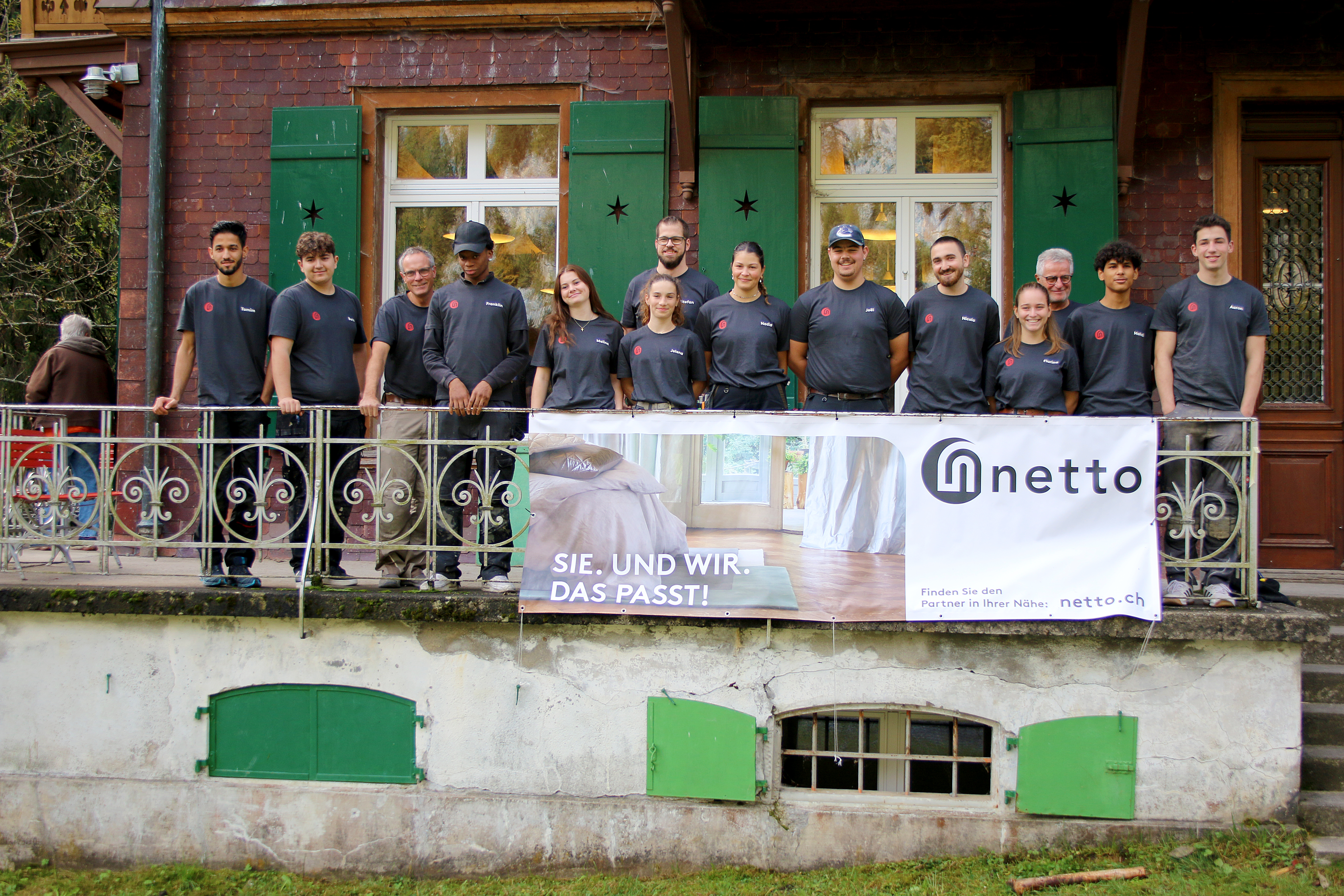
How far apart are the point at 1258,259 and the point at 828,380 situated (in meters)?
3.91

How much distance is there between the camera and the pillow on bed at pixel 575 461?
4320 millimetres

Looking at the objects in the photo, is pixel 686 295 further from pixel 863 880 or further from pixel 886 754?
pixel 863 880

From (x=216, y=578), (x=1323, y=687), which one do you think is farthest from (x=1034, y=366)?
(x=216, y=578)

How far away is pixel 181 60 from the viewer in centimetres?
724

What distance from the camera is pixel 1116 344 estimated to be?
4.73 meters

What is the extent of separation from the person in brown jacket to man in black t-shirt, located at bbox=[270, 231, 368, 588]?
3047 millimetres

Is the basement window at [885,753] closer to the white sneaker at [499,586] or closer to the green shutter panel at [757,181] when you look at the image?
the white sneaker at [499,586]

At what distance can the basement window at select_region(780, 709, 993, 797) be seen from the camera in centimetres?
438

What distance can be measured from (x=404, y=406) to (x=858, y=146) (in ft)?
13.2

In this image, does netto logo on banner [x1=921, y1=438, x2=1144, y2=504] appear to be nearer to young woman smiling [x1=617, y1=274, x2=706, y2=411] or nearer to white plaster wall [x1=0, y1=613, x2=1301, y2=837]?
white plaster wall [x1=0, y1=613, x2=1301, y2=837]

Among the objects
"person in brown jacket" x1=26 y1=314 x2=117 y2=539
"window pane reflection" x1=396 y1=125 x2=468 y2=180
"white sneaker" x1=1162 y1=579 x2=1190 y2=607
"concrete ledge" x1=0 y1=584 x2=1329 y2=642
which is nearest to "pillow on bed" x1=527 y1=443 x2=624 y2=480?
"concrete ledge" x1=0 y1=584 x2=1329 y2=642

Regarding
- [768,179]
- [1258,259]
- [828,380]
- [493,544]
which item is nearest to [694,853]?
[493,544]

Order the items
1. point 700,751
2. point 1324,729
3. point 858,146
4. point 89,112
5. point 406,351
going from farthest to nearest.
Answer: point 89,112 < point 858,146 < point 406,351 < point 1324,729 < point 700,751

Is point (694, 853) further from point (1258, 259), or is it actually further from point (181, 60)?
point (181, 60)
